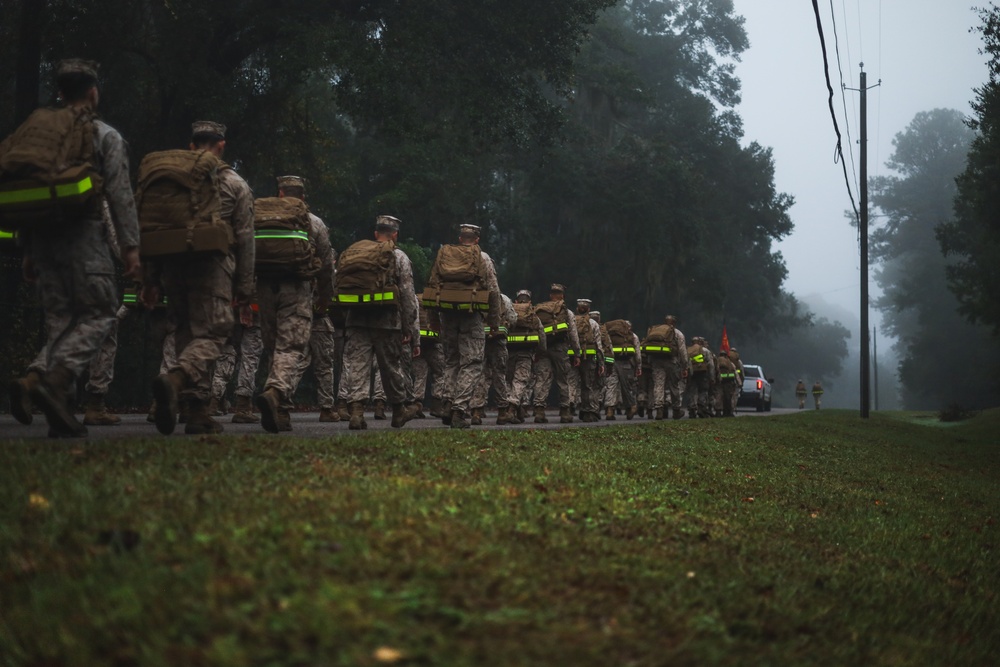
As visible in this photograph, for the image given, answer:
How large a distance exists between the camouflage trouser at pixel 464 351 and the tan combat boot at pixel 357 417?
168 centimetres

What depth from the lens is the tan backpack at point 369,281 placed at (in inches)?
474

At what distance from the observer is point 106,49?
20.9m

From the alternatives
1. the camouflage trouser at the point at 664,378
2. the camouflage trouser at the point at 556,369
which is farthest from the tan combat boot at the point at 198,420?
the camouflage trouser at the point at 664,378

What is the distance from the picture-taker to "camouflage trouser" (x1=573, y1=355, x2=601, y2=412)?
21859 mm

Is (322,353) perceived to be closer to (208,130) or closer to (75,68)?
(208,130)

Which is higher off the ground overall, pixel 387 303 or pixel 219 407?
pixel 387 303

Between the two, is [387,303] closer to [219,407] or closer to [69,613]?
[219,407]

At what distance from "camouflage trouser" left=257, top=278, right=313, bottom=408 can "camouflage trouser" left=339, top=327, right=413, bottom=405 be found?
1381 millimetres

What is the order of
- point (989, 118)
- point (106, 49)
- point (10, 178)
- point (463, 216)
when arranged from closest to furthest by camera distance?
point (10, 178), point (106, 49), point (989, 118), point (463, 216)

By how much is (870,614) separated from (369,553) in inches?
111

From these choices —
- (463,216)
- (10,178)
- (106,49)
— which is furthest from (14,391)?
(463,216)

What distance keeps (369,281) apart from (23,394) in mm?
4964

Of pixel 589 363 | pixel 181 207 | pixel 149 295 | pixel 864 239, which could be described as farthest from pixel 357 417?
pixel 864 239

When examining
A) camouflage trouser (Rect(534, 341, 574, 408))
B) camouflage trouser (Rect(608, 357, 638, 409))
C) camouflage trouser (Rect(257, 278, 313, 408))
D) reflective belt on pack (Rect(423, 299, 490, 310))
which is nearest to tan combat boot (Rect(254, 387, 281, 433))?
camouflage trouser (Rect(257, 278, 313, 408))
